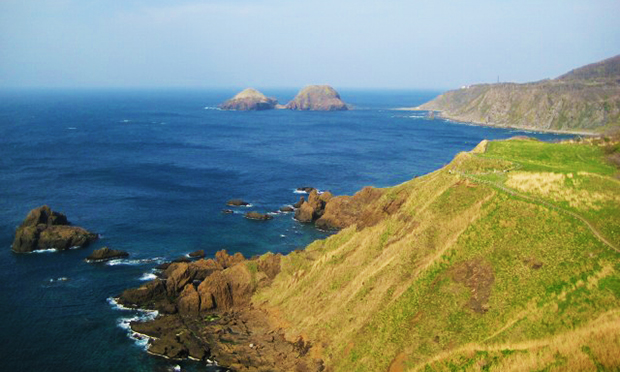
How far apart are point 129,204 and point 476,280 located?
79.1 meters

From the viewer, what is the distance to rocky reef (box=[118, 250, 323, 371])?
1806 inches

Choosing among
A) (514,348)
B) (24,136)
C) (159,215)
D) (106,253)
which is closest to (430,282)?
(514,348)

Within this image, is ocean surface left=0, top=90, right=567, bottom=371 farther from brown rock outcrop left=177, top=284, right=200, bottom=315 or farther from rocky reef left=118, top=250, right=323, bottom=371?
brown rock outcrop left=177, top=284, right=200, bottom=315

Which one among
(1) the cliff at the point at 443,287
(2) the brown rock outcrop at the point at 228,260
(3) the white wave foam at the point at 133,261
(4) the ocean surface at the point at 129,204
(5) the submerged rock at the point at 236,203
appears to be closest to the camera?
(1) the cliff at the point at 443,287

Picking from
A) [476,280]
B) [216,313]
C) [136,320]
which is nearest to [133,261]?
[136,320]

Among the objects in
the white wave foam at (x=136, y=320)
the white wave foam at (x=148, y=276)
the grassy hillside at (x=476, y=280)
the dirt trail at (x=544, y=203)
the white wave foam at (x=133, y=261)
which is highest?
the dirt trail at (x=544, y=203)

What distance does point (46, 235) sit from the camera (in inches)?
3029

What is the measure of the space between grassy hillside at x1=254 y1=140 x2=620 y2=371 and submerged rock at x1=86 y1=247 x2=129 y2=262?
1078 inches

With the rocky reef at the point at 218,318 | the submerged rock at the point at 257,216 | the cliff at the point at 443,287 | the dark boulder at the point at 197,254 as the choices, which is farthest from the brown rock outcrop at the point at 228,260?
the submerged rock at the point at 257,216

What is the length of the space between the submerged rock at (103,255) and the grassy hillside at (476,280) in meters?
27.4

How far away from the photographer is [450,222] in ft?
156

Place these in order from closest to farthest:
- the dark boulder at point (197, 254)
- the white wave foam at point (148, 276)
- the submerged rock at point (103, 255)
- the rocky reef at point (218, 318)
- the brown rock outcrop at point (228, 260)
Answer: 1. the rocky reef at point (218, 318)
2. the white wave foam at point (148, 276)
3. the brown rock outcrop at point (228, 260)
4. the submerged rock at point (103, 255)
5. the dark boulder at point (197, 254)

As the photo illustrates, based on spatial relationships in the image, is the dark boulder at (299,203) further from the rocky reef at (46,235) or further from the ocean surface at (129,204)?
the rocky reef at (46,235)

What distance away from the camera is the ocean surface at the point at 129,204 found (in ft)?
171
